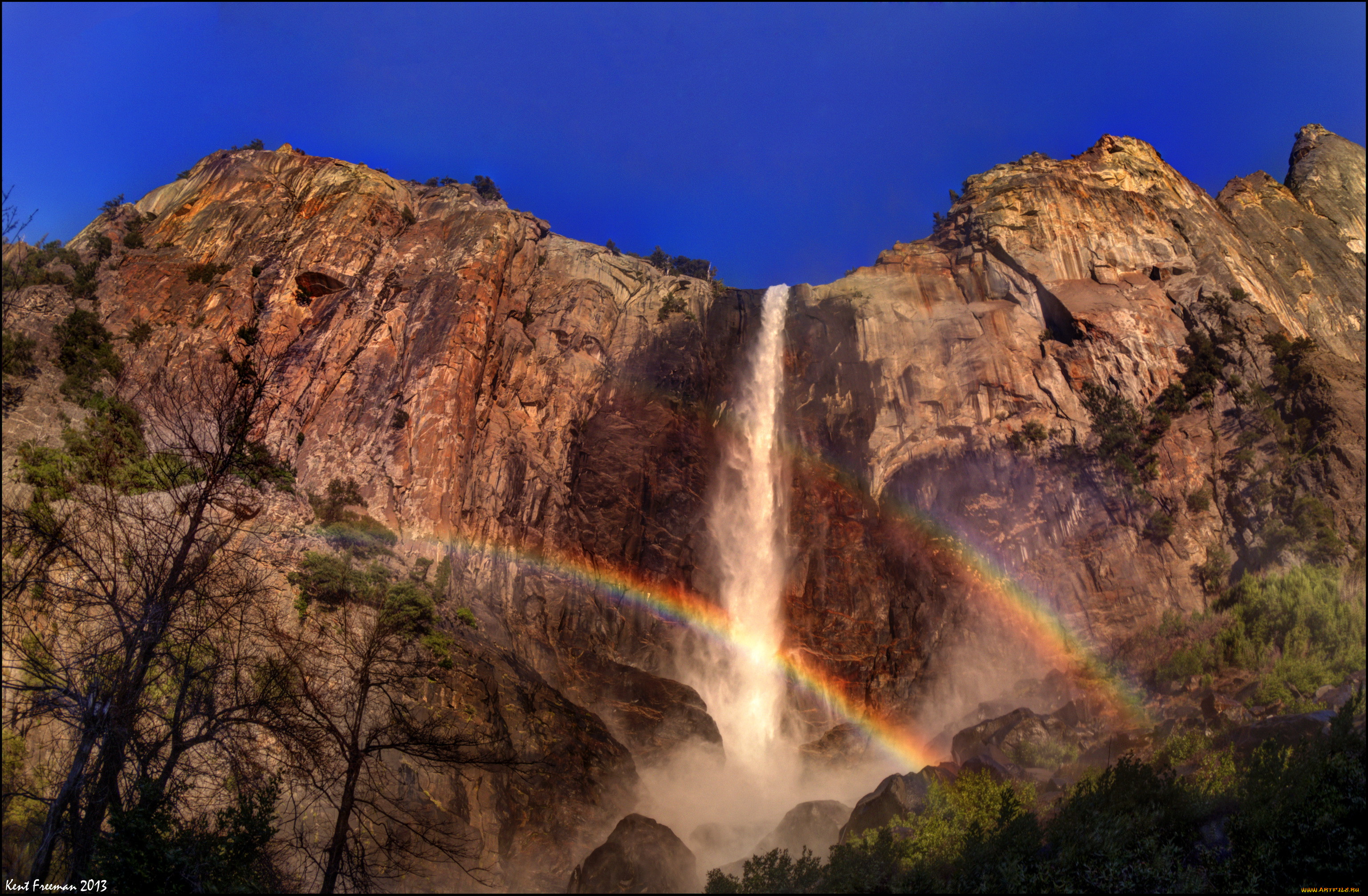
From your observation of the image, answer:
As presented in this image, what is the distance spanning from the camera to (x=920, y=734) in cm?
3284

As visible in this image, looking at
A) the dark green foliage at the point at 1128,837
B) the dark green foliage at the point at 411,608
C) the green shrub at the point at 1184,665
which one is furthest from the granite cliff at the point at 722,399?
the dark green foliage at the point at 1128,837

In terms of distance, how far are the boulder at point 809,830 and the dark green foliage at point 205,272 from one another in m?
37.8

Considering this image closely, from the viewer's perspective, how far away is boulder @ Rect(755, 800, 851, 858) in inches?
953

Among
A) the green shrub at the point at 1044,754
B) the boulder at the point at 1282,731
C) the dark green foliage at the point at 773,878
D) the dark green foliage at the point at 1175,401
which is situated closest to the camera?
the boulder at the point at 1282,731

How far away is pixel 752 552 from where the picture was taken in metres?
39.0

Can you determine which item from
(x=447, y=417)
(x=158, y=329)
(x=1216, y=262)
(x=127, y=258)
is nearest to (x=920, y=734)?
(x=447, y=417)

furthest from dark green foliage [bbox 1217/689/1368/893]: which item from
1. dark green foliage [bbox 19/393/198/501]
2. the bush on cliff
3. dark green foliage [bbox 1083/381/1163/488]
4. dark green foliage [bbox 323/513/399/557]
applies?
dark green foliage [bbox 323/513/399/557]

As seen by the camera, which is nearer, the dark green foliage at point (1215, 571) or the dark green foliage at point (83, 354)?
the dark green foliage at point (83, 354)

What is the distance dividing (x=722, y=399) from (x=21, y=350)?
104ft

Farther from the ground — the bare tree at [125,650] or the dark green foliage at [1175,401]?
the dark green foliage at [1175,401]

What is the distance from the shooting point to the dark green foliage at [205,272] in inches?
1559

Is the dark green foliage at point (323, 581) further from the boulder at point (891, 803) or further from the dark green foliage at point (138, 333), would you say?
the dark green foliage at point (138, 333)

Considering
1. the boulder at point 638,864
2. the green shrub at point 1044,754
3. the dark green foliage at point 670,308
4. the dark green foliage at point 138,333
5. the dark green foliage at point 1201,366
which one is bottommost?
the boulder at point 638,864

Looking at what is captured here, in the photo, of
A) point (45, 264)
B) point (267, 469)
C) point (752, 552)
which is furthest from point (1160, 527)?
point (45, 264)
